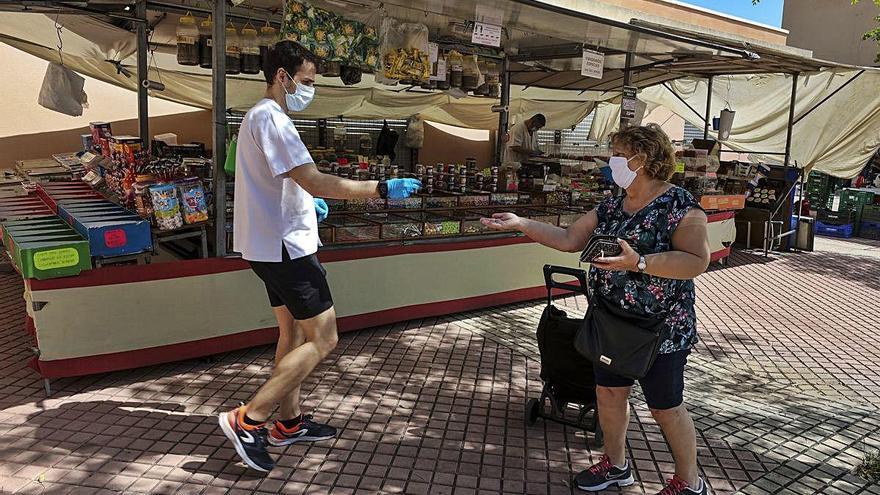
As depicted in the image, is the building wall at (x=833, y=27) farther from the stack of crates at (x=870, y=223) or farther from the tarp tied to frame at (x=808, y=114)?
the tarp tied to frame at (x=808, y=114)

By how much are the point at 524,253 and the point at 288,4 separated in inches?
125

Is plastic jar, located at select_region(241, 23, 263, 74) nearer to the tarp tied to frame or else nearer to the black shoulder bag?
the black shoulder bag

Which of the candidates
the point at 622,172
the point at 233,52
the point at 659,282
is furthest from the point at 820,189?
the point at 659,282

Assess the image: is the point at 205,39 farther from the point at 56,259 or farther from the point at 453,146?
the point at 453,146

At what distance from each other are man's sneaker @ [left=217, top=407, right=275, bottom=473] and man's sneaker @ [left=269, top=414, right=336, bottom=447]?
10.6 inches

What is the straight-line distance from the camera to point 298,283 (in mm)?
2969

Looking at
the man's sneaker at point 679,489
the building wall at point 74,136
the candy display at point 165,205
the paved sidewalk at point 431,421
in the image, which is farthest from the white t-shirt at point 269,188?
the building wall at point 74,136

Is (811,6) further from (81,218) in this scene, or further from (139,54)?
(81,218)

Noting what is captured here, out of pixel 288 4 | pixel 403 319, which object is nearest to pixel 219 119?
pixel 288 4

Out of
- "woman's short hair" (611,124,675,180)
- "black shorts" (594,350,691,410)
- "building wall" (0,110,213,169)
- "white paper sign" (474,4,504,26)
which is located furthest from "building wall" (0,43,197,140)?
"black shorts" (594,350,691,410)

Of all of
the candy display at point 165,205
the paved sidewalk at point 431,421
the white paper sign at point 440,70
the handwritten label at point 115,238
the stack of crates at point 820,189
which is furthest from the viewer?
the stack of crates at point 820,189

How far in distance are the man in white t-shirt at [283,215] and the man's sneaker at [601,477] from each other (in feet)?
4.57

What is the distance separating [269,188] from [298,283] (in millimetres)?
464

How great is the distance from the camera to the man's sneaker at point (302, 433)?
333 centimetres
